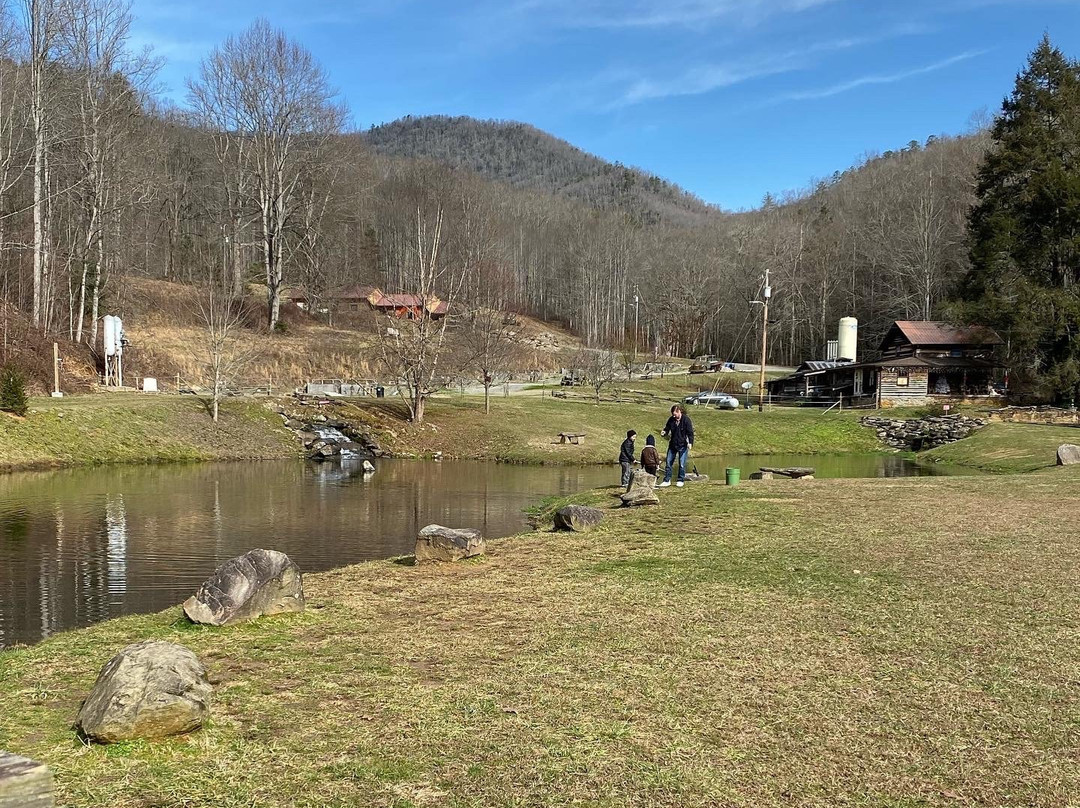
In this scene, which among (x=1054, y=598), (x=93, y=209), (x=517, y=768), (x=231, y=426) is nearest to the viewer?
(x=517, y=768)

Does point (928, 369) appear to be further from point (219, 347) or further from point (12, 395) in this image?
point (12, 395)


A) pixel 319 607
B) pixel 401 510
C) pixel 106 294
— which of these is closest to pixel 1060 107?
pixel 401 510

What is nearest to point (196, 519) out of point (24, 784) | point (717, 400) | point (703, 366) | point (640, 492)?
point (640, 492)

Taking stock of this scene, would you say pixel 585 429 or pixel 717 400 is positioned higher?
pixel 717 400

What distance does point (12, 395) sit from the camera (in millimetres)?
27750

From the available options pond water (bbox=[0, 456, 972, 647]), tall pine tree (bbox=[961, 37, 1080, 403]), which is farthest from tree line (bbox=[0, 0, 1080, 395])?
pond water (bbox=[0, 456, 972, 647])

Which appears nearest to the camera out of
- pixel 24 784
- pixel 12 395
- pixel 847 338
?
pixel 24 784

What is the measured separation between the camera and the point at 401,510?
19656 mm

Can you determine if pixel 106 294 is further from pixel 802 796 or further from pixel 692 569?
pixel 802 796

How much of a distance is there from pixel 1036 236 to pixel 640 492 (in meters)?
46.3

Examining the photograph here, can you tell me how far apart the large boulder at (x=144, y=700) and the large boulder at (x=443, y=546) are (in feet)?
19.6

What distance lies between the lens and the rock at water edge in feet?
12.1

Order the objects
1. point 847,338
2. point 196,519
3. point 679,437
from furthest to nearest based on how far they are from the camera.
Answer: point 847,338
point 679,437
point 196,519

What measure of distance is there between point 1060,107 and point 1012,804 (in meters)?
58.5
